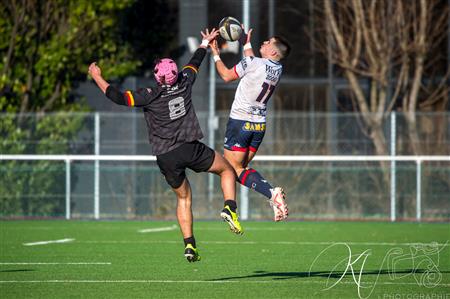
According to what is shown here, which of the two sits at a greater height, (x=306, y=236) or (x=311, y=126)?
(x=311, y=126)

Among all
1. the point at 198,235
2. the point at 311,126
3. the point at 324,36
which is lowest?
the point at 198,235

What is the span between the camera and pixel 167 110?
11531 mm

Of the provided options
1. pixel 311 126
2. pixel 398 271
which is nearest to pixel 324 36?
pixel 311 126

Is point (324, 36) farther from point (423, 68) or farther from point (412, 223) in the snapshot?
point (412, 223)

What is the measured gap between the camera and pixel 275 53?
12719 millimetres

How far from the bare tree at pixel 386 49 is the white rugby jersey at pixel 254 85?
439 inches

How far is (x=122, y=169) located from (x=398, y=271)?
455 inches

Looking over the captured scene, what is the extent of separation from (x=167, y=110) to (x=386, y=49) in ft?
46.9

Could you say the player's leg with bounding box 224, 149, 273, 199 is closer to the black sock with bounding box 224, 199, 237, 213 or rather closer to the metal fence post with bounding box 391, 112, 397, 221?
the black sock with bounding box 224, 199, 237, 213

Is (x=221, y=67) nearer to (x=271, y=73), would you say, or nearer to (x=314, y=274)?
(x=271, y=73)

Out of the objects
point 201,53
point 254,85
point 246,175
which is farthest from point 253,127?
point 201,53

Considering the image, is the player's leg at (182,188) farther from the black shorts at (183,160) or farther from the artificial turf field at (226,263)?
the artificial turf field at (226,263)

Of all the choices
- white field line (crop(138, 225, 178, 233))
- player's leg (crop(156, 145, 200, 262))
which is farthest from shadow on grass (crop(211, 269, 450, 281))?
white field line (crop(138, 225, 178, 233))

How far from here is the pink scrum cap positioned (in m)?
11.4
